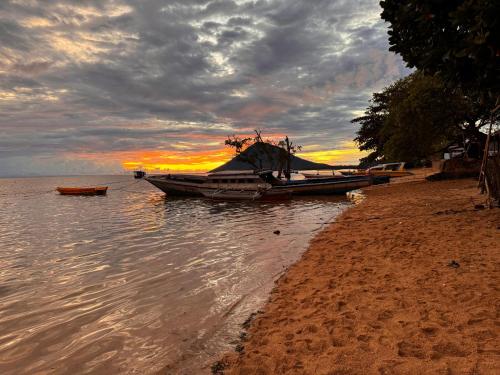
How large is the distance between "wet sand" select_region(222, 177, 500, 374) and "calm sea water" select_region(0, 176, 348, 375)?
825mm

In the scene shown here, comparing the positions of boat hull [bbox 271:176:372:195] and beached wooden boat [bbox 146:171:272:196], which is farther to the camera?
beached wooden boat [bbox 146:171:272:196]

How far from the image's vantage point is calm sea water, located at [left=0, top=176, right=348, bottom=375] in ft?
17.5

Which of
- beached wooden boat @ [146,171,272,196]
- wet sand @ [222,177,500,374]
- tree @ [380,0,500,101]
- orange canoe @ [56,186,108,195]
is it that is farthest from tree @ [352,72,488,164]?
orange canoe @ [56,186,108,195]

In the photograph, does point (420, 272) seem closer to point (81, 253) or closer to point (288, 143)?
point (81, 253)

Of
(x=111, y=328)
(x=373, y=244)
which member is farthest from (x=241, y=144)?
(x=111, y=328)

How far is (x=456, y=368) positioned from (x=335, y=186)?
29.9 meters

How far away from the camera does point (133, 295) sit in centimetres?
802

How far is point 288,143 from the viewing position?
52531 millimetres

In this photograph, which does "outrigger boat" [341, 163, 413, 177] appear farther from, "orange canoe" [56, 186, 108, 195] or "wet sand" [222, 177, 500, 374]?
"orange canoe" [56, 186, 108, 195]

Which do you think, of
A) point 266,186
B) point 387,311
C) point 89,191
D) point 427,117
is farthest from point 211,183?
point 387,311

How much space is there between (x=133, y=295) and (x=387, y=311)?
19.0 feet

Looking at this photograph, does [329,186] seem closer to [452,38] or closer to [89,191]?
[452,38]

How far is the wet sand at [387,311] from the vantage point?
13.7 feet

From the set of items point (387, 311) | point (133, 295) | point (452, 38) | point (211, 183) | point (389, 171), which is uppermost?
point (452, 38)
